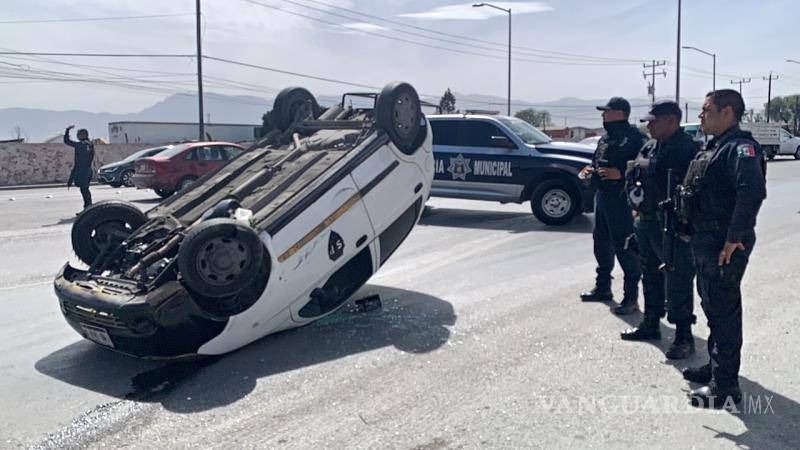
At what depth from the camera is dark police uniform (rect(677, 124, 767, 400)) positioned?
3.66m

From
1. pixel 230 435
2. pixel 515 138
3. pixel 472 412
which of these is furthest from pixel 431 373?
pixel 515 138

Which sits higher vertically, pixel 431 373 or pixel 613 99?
pixel 613 99

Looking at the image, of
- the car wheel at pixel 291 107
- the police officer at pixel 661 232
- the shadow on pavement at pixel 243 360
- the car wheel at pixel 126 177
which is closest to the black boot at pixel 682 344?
the police officer at pixel 661 232

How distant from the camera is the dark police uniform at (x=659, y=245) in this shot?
4559 millimetres

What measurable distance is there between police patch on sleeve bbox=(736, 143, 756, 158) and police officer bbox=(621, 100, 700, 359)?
78 cm

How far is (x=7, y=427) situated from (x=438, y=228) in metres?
7.90

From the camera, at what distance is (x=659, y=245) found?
4.84m

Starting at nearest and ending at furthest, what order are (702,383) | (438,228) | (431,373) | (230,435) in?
(230,435) < (702,383) < (431,373) < (438,228)

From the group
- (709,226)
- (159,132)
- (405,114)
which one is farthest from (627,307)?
(159,132)

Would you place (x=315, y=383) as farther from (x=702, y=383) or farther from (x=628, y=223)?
(x=628, y=223)

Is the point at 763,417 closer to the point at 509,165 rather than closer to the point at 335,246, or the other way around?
the point at 335,246

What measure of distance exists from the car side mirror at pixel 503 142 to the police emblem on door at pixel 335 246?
6800mm

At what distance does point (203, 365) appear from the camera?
4.74m

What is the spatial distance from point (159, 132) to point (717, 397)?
5977 centimetres
